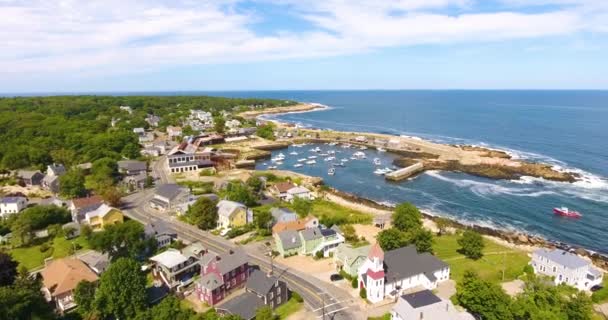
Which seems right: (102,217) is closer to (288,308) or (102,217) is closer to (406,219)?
(288,308)

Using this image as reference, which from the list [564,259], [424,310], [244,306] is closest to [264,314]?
[244,306]

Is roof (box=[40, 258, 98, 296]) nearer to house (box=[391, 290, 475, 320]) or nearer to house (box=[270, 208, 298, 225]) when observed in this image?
house (box=[270, 208, 298, 225])

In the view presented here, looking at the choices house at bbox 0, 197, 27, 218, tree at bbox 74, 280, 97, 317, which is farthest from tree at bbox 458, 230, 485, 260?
house at bbox 0, 197, 27, 218

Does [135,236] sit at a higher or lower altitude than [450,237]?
higher

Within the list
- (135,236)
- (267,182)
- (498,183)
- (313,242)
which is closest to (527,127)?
(498,183)

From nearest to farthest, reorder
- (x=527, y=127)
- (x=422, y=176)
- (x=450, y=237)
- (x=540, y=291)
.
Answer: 1. (x=540, y=291)
2. (x=450, y=237)
3. (x=422, y=176)
4. (x=527, y=127)

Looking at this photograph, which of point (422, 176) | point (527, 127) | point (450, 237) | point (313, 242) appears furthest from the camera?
point (527, 127)

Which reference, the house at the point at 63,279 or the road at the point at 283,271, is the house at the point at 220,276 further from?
the house at the point at 63,279

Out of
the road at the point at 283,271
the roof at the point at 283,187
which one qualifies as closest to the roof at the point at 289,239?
the road at the point at 283,271

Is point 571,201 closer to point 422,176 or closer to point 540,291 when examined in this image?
point 422,176
